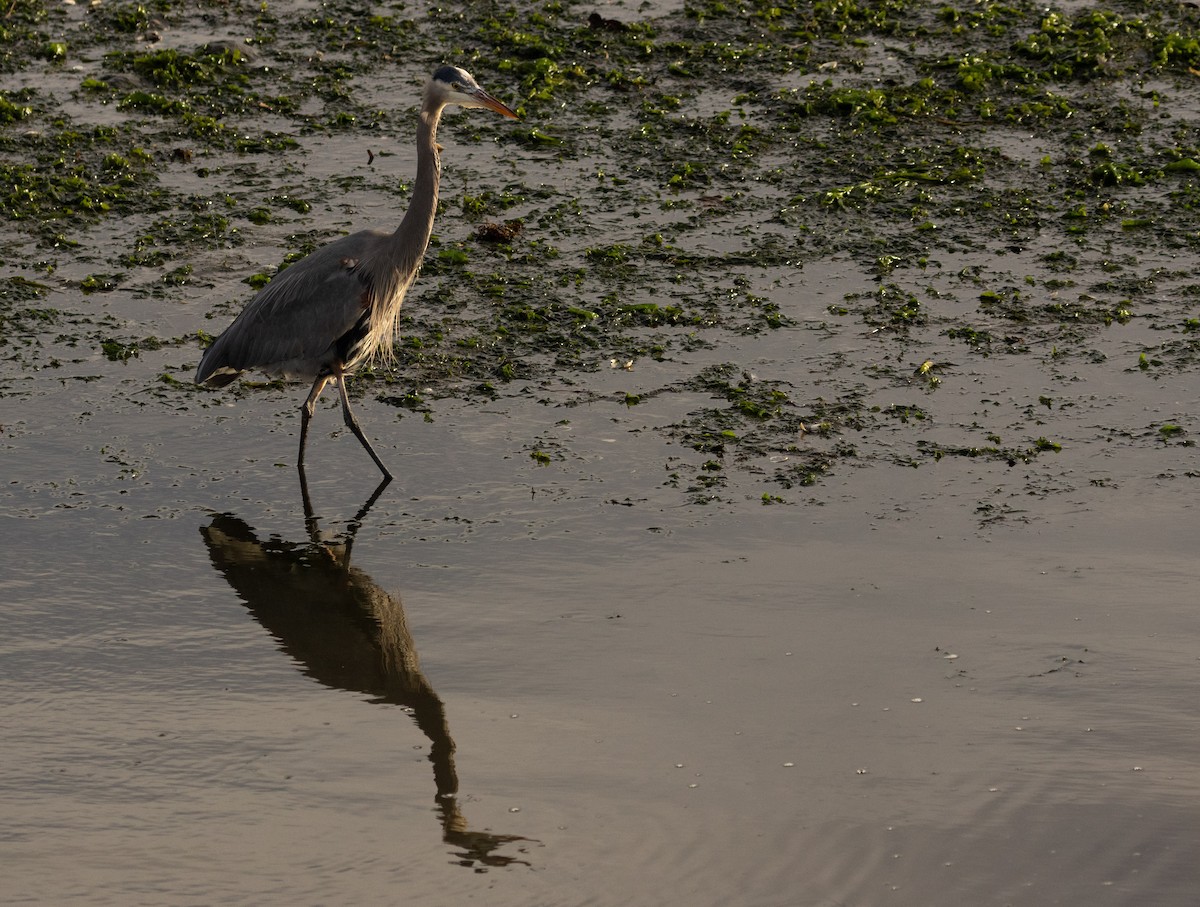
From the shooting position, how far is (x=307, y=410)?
815 centimetres

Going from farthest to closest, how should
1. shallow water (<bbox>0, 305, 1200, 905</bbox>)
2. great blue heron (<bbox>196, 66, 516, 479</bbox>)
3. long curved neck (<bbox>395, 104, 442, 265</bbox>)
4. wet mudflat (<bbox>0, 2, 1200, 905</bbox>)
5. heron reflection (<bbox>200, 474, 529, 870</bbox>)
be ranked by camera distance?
long curved neck (<bbox>395, 104, 442, 265</bbox>) < great blue heron (<bbox>196, 66, 516, 479</bbox>) < heron reflection (<bbox>200, 474, 529, 870</bbox>) < wet mudflat (<bbox>0, 2, 1200, 905</bbox>) < shallow water (<bbox>0, 305, 1200, 905</bbox>)

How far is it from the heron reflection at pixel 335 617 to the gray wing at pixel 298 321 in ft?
2.84

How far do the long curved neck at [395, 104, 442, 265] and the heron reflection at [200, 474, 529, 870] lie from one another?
1.45 m

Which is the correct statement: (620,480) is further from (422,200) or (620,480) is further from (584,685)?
(422,200)

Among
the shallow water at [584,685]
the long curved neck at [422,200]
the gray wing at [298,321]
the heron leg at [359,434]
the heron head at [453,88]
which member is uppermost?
the heron head at [453,88]

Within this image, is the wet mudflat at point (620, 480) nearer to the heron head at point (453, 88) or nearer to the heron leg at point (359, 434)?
the heron leg at point (359, 434)

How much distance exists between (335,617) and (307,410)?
161 centimetres

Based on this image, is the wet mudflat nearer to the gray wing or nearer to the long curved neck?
the gray wing

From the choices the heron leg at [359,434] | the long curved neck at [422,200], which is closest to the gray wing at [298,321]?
the long curved neck at [422,200]

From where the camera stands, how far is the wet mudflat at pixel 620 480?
5449mm

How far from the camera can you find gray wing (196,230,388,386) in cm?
818

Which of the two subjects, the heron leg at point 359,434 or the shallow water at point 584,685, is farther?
the heron leg at point 359,434

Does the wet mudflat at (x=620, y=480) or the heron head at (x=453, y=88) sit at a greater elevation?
the heron head at (x=453, y=88)

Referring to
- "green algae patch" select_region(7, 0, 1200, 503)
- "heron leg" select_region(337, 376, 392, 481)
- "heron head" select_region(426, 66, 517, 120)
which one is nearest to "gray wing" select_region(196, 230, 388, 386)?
"heron leg" select_region(337, 376, 392, 481)
